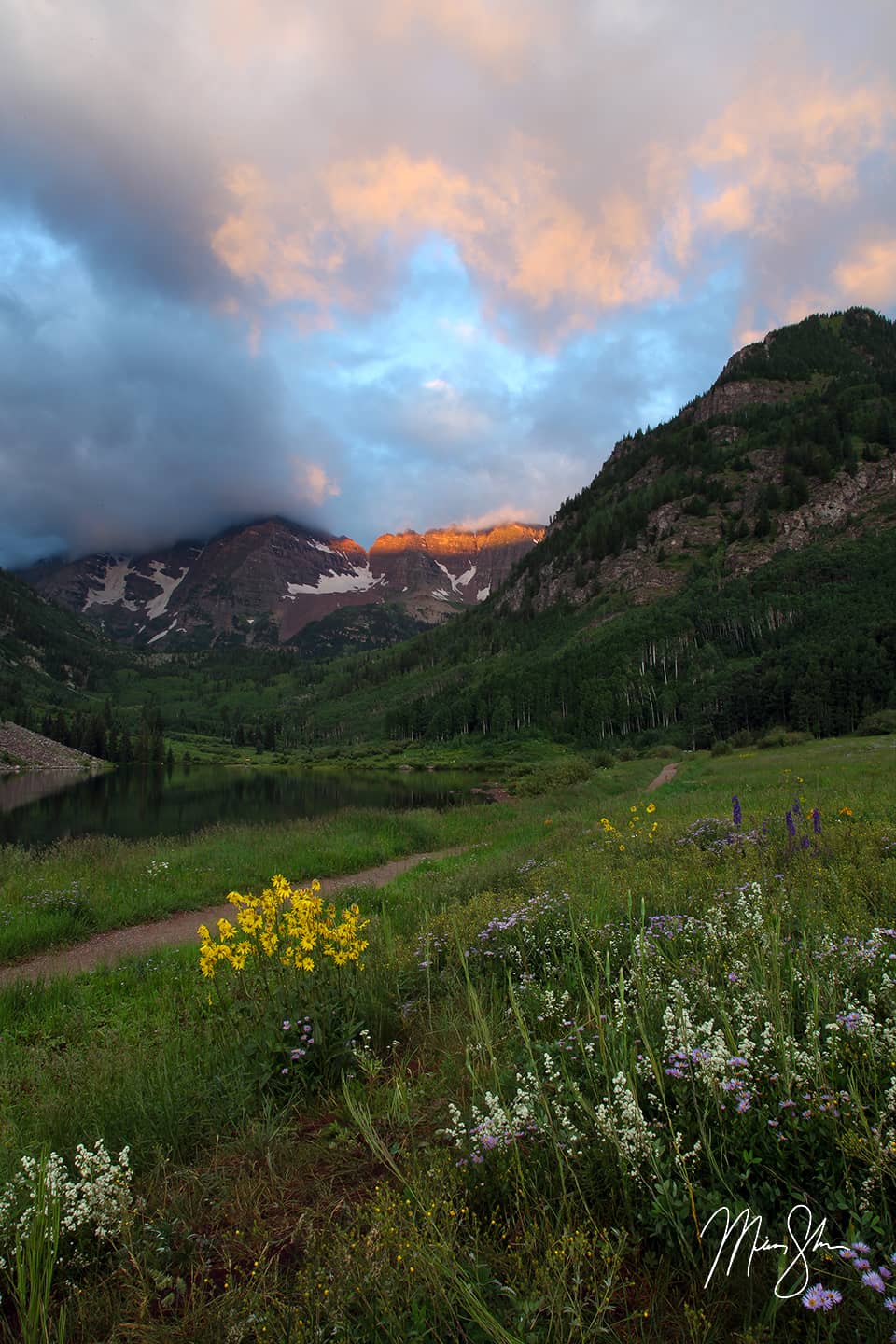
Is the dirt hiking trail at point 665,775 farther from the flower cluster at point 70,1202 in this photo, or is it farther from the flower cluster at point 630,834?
the flower cluster at point 70,1202

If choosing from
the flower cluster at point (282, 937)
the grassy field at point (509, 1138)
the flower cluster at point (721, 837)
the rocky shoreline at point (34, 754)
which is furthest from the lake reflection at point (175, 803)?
the rocky shoreline at point (34, 754)

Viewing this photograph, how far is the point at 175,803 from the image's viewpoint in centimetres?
5781

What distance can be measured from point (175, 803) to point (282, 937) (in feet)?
195

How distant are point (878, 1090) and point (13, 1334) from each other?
3631 mm

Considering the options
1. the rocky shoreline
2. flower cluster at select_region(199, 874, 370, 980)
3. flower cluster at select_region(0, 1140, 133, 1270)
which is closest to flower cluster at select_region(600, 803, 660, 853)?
flower cluster at select_region(199, 874, 370, 980)

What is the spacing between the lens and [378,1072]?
13.5ft

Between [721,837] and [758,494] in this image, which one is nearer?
[721,837]

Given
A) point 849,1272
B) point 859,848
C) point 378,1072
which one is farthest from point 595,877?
point 849,1272

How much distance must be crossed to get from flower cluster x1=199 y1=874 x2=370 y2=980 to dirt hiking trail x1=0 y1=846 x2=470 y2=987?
4.21m

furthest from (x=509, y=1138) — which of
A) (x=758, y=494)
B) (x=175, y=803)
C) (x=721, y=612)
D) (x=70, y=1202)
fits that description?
(x=758, y=494)

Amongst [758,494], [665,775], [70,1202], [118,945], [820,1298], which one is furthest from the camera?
[758,494]
